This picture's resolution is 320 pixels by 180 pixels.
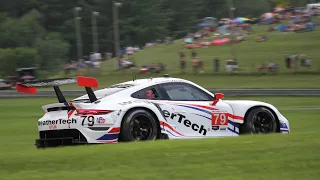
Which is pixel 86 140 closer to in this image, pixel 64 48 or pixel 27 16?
pixel 64 48

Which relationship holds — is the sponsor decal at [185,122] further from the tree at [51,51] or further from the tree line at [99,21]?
the tree line at [99,21]

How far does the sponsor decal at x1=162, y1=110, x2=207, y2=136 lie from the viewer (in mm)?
10500

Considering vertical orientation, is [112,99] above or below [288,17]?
below

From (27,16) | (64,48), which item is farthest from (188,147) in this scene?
(27,16)

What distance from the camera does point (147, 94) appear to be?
10648mm

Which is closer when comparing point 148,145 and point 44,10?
point 148,145

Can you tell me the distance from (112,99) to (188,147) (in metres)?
2.83

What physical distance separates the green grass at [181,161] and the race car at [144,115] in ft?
5.92

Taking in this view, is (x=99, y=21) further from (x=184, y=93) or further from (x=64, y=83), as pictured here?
(x=64, y=83)

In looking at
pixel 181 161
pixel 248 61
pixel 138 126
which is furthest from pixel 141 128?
pixel 248 61

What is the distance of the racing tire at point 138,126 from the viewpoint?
32.6 feet

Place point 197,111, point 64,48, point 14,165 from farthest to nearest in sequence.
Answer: point 64,48, point 197,111, point 14,165

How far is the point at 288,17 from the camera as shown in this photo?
6619 cm

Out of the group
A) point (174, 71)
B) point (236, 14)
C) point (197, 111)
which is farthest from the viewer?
point (236, 14)
